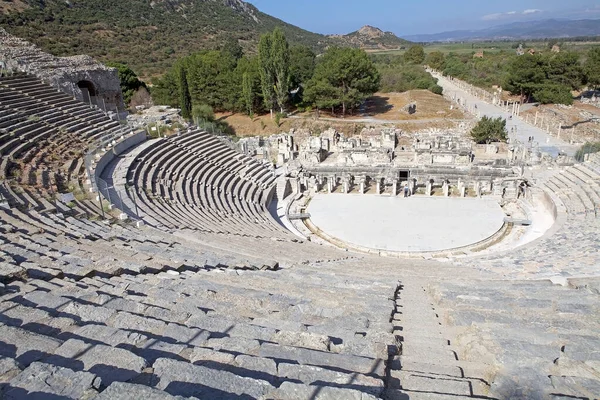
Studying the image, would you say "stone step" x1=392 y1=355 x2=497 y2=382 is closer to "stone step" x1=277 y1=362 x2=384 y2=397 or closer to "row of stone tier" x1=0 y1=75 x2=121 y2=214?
"stone step" x1=277 y1=362 x2=384 y2=397

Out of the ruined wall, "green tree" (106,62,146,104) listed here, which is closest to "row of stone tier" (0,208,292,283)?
the ruined wall

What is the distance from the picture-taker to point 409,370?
427 centimetres

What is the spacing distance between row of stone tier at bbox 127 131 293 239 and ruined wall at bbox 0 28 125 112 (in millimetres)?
8910

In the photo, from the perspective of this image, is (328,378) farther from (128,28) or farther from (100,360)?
(128,28)

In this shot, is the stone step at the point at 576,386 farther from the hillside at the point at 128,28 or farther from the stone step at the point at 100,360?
the hillside at the point at 128,28

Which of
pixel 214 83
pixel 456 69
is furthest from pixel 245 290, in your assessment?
pixel 456 69

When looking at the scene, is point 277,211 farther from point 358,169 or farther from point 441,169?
point 441,169

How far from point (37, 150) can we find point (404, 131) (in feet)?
94.2

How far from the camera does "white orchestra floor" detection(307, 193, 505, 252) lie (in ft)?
57.5

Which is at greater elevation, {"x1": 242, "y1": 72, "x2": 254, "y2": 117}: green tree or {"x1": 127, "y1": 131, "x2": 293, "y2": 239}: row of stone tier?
{"x1": 242, "y1": 72, "x2": 254, "y2": 117}: green tree

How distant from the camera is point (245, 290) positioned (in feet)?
22.2

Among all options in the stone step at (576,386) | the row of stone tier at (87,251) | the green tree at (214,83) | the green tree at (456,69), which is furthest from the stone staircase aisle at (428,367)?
the green tree at (456,69)

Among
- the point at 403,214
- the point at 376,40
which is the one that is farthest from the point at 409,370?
the point at 376,40

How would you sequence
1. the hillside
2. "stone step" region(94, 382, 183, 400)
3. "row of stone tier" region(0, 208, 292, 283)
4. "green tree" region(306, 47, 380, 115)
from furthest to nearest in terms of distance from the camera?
the hillside → "green tree" region(306, 47, 380, 115) → "row of stone tier" region(0, 208, 292, 283) → "stone step" region(94, 382, 183, 400)
